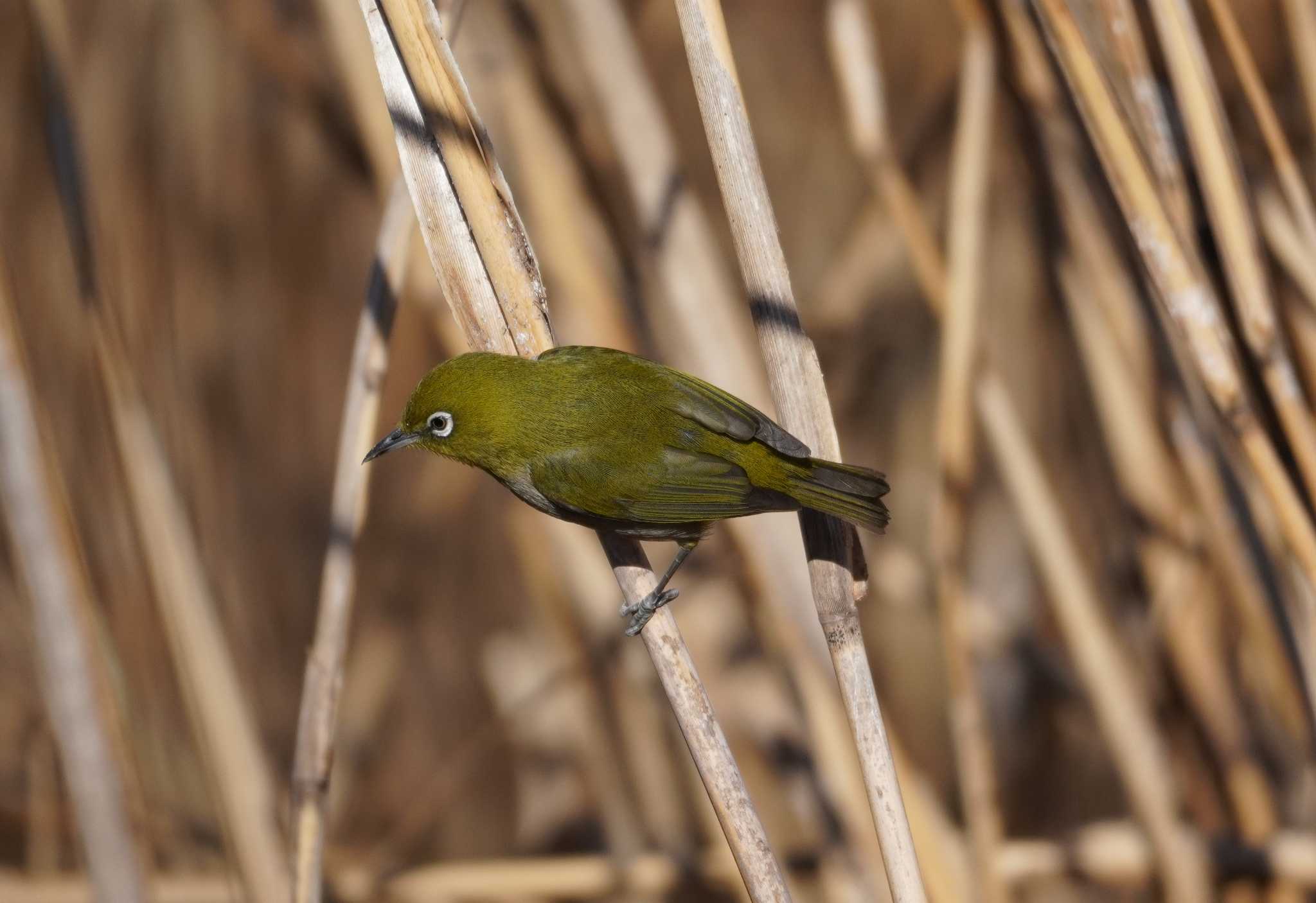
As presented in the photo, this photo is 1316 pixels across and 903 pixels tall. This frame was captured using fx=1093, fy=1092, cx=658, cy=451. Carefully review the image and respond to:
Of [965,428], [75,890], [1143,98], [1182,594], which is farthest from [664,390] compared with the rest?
[75,890]

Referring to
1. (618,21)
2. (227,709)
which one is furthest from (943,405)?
(227,709)

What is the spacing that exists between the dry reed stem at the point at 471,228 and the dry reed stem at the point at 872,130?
1.01 metres

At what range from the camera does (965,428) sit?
2.37m

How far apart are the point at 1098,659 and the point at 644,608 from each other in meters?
1.30

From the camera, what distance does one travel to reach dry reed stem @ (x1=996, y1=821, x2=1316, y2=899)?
97.0 inches

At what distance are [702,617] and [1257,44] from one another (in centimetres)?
220

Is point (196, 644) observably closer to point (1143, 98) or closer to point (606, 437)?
point (606, 437)

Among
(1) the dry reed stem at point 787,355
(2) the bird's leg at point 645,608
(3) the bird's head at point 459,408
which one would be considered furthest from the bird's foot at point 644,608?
(3) the bird's head at point 459,408

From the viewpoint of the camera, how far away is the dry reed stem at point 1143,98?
1.86 metres

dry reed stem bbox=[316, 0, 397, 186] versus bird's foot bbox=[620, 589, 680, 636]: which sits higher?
dry reed stem bbox=[316, 0, 397, 186]

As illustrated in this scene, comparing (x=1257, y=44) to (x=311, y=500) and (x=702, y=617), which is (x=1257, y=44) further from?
(x=311, y=500)

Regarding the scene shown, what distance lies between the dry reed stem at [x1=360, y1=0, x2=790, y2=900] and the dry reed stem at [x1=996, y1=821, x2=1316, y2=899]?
1.32 meters

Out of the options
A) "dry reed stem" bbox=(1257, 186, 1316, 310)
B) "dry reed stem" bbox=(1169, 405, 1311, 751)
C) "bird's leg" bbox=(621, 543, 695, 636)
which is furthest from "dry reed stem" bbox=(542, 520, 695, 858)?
"dry reed stem" bbox=(1257, 186, 1316, 310)

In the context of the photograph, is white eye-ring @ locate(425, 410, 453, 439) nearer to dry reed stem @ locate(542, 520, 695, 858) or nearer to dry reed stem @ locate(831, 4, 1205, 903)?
dry reed stem @ locate(542, 520, 695, 858)
